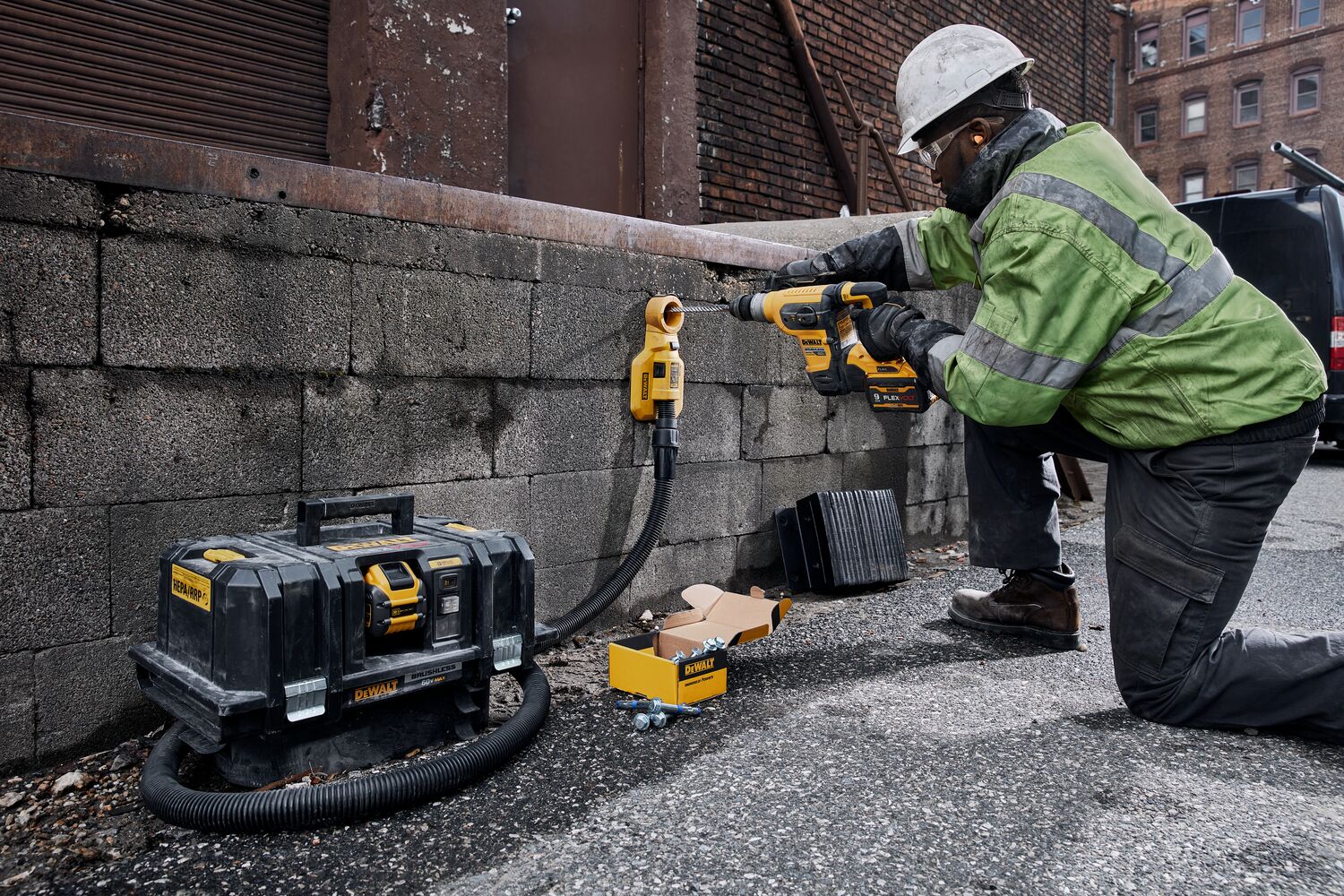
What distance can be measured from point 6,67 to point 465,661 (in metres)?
3.38

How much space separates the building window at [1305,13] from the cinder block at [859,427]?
32497 mm

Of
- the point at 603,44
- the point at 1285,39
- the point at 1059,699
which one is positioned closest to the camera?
the point at 1059,699

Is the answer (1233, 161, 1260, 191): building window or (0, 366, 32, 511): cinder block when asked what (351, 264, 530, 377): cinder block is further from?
(1233, 161, 1260, 191): building window

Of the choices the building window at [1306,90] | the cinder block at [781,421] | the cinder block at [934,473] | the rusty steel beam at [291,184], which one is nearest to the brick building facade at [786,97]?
the cinder block at [934,473]

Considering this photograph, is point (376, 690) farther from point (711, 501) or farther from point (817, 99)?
point (817, 99)

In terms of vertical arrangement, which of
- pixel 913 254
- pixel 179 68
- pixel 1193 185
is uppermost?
pixel 1193 185

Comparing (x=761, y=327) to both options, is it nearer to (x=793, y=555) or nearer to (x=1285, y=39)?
(x=793, y=555)

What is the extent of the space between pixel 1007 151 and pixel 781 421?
192 centimetres

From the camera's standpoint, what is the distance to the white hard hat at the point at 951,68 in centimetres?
290

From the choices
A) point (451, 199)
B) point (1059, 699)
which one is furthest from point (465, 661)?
point (1059, 699)

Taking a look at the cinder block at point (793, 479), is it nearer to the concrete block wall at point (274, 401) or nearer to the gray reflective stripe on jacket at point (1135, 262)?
the concrete block wall at point (274, 401)

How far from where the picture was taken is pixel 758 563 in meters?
4.49

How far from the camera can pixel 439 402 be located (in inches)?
125

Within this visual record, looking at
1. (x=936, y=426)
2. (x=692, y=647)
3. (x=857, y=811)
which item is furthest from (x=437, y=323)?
(x=936, y=426)
